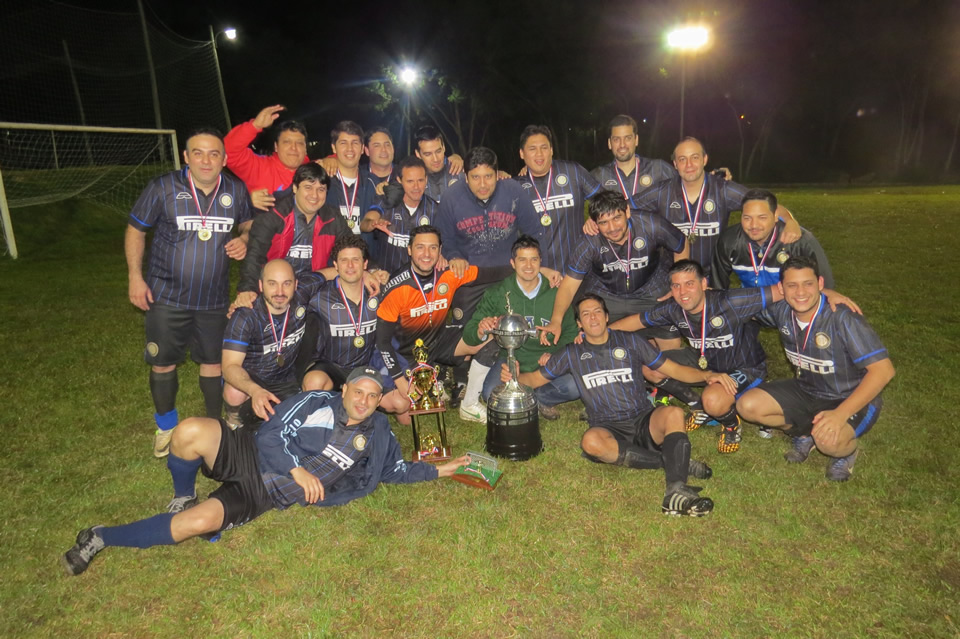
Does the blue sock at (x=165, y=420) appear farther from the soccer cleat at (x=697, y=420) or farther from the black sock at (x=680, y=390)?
the soccer cleat at (x=697, y=420)

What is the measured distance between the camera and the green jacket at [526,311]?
5922 mm

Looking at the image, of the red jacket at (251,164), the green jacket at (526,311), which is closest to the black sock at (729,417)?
the green jacket at (526,311)

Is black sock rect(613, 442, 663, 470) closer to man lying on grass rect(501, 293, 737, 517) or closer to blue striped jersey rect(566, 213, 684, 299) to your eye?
man lying on grass rect(501, 293, 737, 517)

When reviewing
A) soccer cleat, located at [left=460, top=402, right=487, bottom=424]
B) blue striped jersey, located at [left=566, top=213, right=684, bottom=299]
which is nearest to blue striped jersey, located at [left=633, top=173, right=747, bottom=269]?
blue striped jersey, located at [left=566, top=213, right=684, bottom=299]

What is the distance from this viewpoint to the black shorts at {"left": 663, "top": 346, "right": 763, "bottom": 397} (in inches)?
216

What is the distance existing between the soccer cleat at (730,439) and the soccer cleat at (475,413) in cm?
202

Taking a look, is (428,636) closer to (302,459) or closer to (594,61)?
(302,459)

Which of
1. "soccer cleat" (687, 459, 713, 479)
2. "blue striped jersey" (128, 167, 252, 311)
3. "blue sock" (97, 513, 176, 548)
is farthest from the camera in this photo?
"blue striped jersey" (128, 167, 252, 311)

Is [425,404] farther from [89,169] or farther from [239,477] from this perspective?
[89,169]

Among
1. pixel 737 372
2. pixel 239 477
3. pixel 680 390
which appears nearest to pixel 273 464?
pixel 239 477

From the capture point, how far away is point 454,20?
39844mm

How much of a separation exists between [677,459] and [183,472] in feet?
10.7

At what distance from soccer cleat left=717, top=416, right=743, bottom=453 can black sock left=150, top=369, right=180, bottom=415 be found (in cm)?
443

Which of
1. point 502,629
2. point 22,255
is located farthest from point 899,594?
point 22,255
